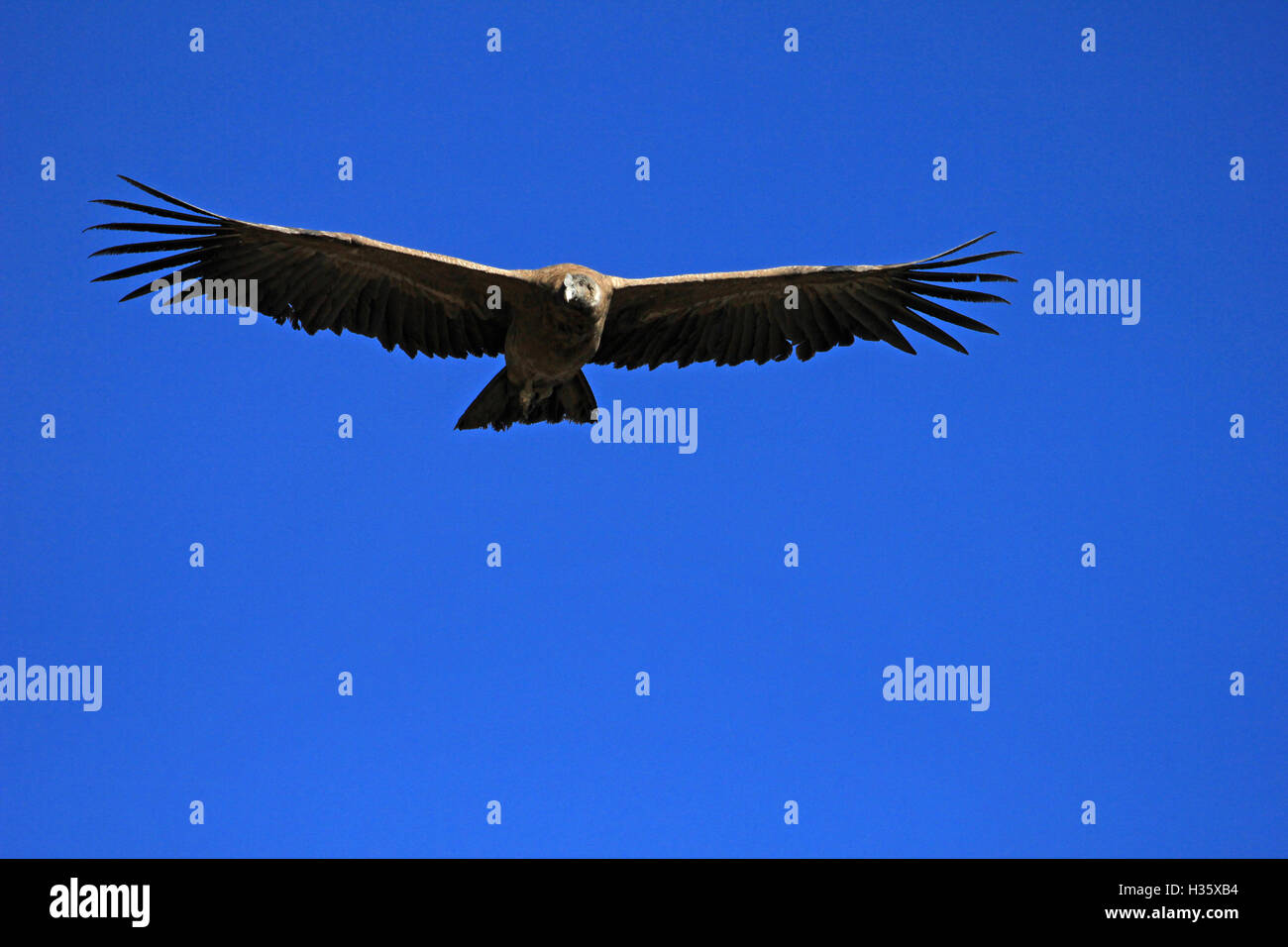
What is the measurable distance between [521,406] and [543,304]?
1020 millimetres

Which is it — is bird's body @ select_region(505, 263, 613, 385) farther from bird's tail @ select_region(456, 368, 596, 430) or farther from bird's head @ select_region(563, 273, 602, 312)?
bird's tail @ select_region(456, 368, 596, 430)

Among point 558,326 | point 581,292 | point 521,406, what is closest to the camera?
point 581,292

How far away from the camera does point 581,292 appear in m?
9.60

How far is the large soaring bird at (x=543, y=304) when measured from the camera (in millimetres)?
9773

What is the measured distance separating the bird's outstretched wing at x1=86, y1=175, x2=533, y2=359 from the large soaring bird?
0.04ft

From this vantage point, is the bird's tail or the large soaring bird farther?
the bird's tail

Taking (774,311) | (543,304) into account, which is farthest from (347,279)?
(774,311)

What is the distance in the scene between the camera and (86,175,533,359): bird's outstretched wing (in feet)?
31.6

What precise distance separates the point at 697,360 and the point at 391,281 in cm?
292

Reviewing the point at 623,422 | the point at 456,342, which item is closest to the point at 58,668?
the point at 456,342

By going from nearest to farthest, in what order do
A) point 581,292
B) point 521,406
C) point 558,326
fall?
point 581,292, point 558,326, point 521,406

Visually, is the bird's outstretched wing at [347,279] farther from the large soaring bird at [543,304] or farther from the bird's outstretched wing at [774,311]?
the bird's outstretched wing at [774,311]

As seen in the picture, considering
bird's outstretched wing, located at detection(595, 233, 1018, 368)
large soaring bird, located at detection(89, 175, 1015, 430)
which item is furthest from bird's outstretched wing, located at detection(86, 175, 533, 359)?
bird's outstretched wing, located at detection(595, 233, 1018, 368)

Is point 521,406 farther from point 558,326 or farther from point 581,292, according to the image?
point 581,292
